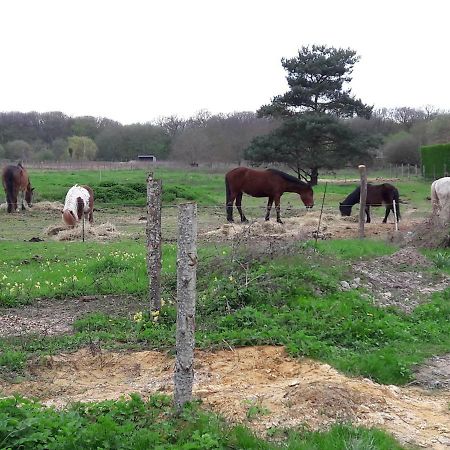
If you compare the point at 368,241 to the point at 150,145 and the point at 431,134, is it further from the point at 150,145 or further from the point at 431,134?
the point at 150,145

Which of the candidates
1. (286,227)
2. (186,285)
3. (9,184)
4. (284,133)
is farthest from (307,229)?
(284,133)

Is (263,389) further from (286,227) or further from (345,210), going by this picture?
(345,210)

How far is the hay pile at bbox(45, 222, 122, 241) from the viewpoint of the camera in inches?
541

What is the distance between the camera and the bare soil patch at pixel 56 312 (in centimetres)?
675

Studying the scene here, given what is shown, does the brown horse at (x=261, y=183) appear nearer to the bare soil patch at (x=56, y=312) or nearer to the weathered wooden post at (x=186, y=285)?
the bare soil patch at (x=56, y=312)

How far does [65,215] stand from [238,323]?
30.8 ft

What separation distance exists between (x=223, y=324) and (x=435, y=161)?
29.1m

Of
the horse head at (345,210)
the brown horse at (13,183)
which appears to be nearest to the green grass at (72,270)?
the horse head at (345,210)

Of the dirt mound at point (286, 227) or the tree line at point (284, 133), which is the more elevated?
the tree line at point (284, 133)

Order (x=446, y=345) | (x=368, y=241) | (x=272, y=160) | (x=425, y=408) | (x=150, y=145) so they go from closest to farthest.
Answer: (x=425, y=408) → (x=446, y=345) → (x=368, y=241) → (x=272, y=160) → (x=150, y=145)

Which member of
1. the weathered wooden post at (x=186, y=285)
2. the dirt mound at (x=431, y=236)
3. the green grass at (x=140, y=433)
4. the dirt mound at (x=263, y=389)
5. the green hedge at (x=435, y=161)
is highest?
the green hedge at (x=435, y=161)

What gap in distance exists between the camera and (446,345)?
6285 millimetres

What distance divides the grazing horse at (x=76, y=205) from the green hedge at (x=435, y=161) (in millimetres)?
20694

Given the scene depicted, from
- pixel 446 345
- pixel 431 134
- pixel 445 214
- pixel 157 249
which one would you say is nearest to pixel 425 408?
pixel 446 345
